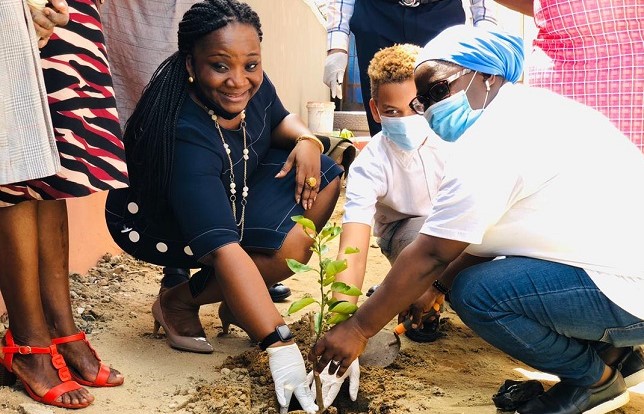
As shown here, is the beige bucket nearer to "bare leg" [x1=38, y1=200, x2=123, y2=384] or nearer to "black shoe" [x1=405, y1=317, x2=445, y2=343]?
"black shoe" [x1=405, y1=317, x2=445, y2=343]

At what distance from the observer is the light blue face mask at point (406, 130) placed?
3107 millimetres

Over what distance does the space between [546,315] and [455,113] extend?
2.09 feet

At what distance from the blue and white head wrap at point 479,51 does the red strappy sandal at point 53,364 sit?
1383 mm

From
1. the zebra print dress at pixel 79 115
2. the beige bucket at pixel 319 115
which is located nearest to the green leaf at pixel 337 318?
the zebra print dress at pixel 79 115

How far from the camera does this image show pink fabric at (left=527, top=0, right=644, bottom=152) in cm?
316

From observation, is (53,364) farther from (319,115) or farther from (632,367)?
(319,115)

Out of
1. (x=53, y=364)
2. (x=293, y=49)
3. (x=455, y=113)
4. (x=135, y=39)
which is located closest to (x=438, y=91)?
(x=455, y=113)

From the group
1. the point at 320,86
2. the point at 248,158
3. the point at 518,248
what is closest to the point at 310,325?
the point at 248,158

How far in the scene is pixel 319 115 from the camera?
8008 mm

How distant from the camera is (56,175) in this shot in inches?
96.7

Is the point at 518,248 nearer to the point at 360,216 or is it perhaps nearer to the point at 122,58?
the point at 360,216

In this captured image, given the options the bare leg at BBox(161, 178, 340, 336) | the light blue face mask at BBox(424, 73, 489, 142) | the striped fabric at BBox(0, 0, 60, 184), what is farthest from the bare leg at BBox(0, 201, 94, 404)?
the light blue face mask at BBox(424, 73, 489, 142)

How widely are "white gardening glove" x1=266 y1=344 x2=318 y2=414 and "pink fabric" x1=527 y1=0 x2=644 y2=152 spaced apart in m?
1.53

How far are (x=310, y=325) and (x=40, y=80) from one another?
1.27 meters
